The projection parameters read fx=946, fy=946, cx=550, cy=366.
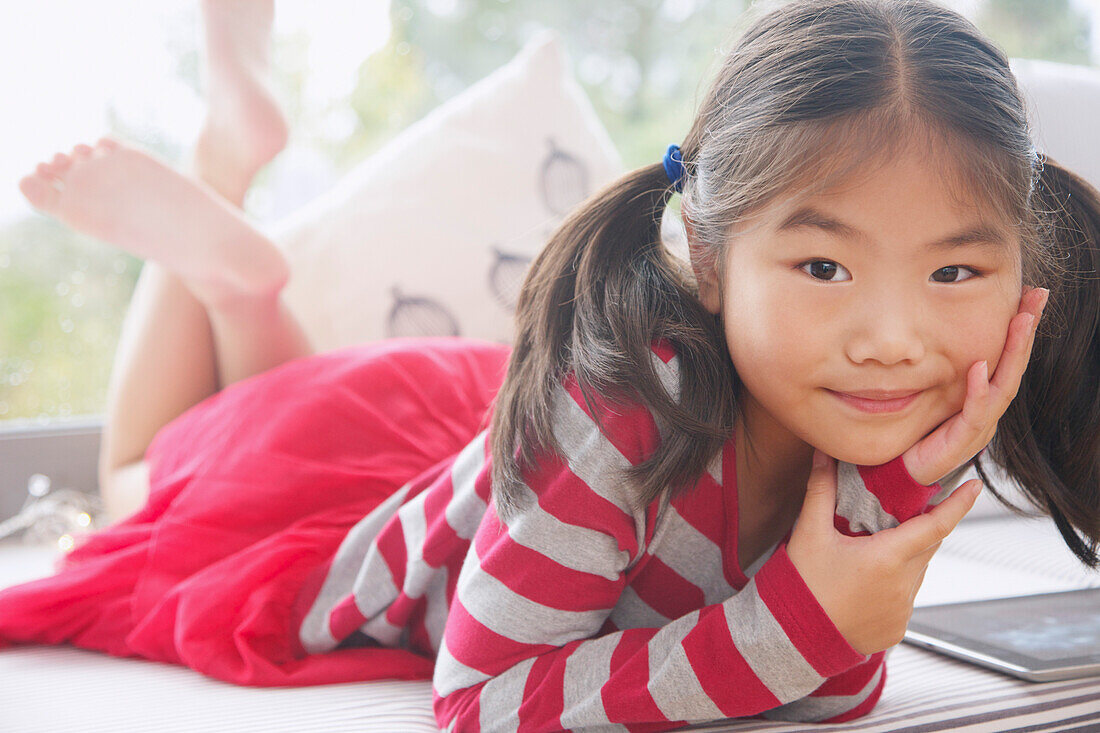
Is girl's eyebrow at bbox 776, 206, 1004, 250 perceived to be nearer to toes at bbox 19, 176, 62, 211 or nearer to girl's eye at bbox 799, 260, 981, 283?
girl's eye at bbox 799, 260, 981, 283

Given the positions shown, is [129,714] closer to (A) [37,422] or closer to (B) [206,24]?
(B) [206,24]

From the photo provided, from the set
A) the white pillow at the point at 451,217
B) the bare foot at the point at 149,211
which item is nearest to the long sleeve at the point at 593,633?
the bare foot at the point at 149,211

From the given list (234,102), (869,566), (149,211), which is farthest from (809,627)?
(234,102)

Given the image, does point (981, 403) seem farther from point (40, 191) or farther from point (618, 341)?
point (40, 191)

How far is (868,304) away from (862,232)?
0.04 meters

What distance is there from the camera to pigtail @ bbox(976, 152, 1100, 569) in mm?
618

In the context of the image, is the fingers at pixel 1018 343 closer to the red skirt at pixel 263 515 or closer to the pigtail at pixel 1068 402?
the pigtail at pixel 1068 402

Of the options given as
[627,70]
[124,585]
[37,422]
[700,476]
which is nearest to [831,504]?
[700,476]

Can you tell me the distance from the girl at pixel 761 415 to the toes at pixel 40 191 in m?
0.45

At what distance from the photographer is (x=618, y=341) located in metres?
0.57

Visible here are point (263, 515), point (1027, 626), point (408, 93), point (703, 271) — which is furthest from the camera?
point (408, 93)

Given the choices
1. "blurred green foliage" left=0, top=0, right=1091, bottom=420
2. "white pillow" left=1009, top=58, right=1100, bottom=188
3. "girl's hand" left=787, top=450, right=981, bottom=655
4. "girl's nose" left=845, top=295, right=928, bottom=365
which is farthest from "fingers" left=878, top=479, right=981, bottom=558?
"blurred green foliage" left=0, top=0, right=1091, bottom=420

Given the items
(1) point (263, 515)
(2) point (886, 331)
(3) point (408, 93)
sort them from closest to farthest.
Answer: (2) point (886, 331), (1) point (263, 515), (3) point (408, 93)

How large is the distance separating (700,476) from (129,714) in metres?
0.41
